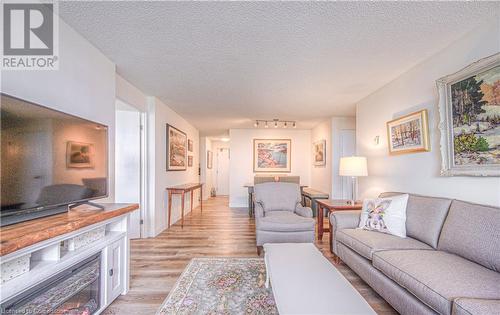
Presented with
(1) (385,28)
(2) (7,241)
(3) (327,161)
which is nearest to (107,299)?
(2) (7,241)

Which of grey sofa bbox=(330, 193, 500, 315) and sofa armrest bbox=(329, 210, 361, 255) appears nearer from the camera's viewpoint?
grey sofa bbox=(330, 193, 500, 315)

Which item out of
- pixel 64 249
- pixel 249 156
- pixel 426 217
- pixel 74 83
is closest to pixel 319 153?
pixel 249 156

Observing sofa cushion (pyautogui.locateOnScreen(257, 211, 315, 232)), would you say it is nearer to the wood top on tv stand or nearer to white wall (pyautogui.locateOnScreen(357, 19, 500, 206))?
white wall (pyautogui.locateOnScreen(357, 19, 500, 206))

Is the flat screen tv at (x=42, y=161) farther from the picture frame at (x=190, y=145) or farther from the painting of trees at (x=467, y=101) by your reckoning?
the picture frame at (x=190, y=145)

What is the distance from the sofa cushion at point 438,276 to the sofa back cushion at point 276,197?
1771 millimetres

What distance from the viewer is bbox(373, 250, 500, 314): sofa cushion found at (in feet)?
4.10

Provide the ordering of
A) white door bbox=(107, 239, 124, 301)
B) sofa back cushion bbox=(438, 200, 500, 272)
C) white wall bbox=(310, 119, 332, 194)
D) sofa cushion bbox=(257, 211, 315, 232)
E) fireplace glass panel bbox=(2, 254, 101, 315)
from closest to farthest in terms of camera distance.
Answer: fireplace glass panel bbox=(2, 254, 101, 315) → sofa back cushion bbox=(438, 200, 500, 272) → white door bbox=(107, 239, 124, 301) → sofa cushion bbox=(257, 211, 315, 232) → white wall bbox=(310, 119, 332, 194)

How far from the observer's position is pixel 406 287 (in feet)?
4.99

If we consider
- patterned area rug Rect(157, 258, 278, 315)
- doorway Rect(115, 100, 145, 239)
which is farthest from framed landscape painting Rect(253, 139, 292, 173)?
patterned area rug Rect(157, 258, 278, 315)

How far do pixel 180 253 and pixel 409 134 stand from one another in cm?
326

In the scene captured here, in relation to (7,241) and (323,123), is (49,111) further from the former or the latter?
(323,123)

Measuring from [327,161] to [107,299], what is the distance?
4.77 m

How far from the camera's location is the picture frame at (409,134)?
2.43 metres

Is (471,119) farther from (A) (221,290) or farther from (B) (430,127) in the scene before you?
(A) (221,290)
